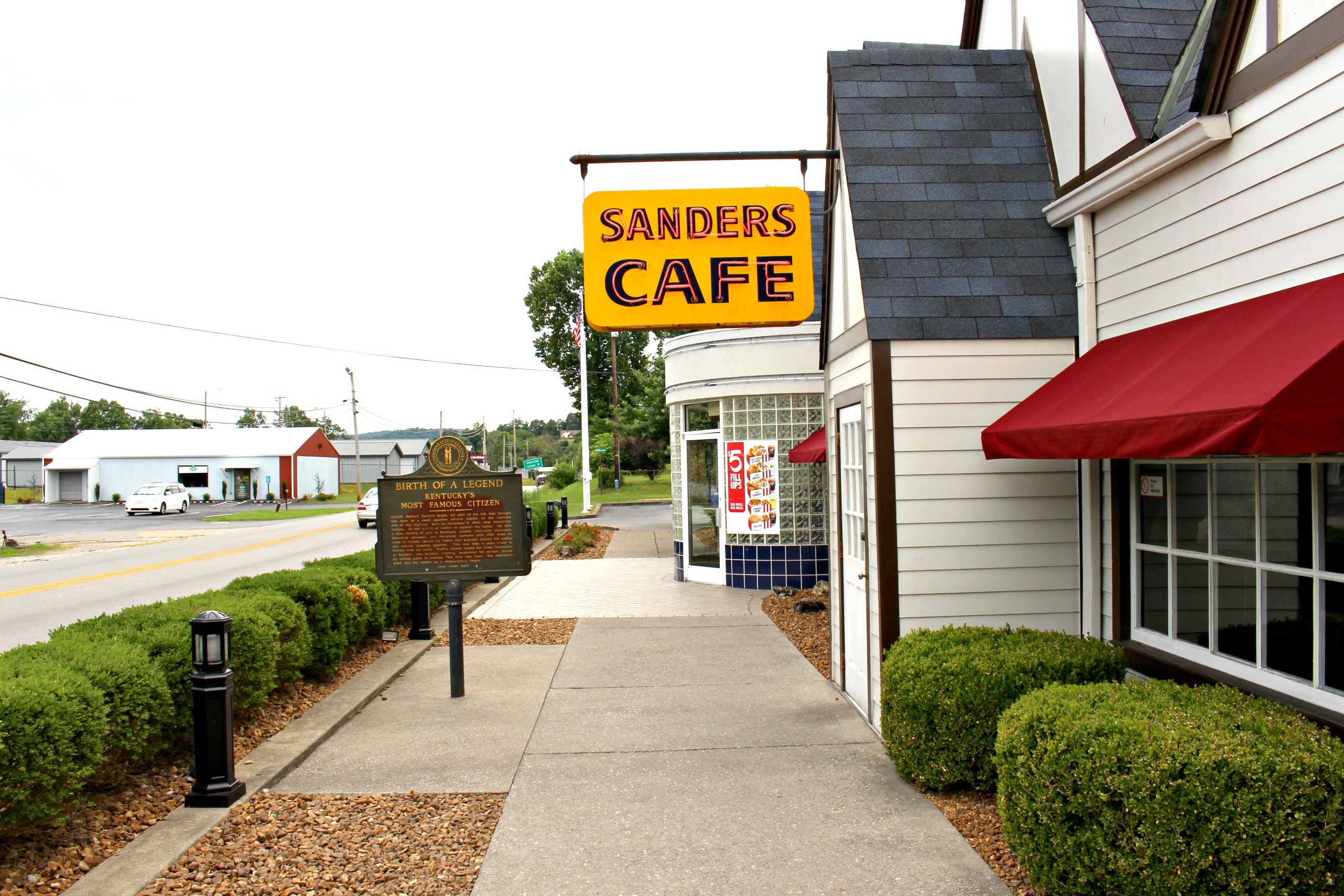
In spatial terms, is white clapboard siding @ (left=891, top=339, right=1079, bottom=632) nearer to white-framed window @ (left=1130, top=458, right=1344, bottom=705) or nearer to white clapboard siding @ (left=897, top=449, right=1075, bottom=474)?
white clapboard siding @ (left=897, top=449, right=1075, bottom=474)

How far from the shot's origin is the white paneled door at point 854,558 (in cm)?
604

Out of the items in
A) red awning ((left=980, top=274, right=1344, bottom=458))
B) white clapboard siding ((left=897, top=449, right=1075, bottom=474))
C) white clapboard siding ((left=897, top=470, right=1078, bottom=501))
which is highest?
red awning ((left=980, top=274, right=1344, bottom=458))

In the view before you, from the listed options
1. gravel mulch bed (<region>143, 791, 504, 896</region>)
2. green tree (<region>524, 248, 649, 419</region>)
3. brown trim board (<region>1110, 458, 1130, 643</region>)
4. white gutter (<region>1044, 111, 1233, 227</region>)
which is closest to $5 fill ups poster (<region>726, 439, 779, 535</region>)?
white gutter (<region>1044, 111, 1233, 227</region>)

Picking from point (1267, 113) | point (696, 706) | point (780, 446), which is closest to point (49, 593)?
point (780, 446)

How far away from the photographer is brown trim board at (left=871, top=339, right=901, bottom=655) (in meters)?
5.27

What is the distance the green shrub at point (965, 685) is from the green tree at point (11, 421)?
128398 mm

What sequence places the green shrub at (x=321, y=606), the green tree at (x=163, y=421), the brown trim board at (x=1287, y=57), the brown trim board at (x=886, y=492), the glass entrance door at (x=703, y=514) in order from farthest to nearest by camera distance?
the green tree at (x=163, y=421), the glass entrance door at (x=703, y=514), the green shrub at (x=321, y=606), the brown trim board at (x=886, y=492), the brown trim board at (x=1287, y=57)

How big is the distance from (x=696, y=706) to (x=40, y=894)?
13.2ft

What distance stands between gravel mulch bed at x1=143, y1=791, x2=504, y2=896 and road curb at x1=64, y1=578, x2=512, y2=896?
0.22 feet

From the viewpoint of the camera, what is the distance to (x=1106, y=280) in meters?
5.05

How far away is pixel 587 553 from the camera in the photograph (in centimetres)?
1850

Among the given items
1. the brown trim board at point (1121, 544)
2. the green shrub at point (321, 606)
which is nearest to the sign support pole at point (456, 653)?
the green shrub at point (321, 606)

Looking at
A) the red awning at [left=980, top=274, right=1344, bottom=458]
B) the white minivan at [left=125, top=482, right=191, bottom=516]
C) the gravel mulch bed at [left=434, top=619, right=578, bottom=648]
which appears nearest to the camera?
the red awning at [left=980, top=274, right=1344, bottom=458]

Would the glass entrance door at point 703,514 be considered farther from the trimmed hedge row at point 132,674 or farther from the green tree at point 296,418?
the green tree at point 296,418
